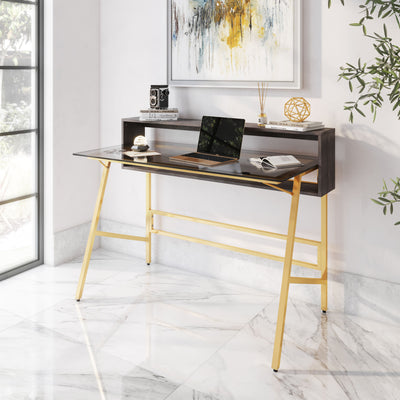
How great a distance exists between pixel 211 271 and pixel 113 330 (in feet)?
2.96

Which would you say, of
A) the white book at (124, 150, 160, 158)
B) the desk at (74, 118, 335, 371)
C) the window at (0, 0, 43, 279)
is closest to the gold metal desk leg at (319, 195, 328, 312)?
the desk at (74, 118, 335, 371)

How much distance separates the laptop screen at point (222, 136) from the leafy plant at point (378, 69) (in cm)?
57

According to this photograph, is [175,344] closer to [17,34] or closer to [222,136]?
[222,136]

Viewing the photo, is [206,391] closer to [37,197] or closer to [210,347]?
[210,347]

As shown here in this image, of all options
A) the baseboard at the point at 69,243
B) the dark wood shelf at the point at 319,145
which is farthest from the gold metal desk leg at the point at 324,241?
the baseboard at the point at 69,243

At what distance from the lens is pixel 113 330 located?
2.70 metres

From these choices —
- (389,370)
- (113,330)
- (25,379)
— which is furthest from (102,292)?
(389,370)

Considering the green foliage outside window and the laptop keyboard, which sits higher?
the green foliage outside window

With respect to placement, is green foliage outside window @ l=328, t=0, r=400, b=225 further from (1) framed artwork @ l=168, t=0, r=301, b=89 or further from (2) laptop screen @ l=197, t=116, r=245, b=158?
(2) laptop screen @ l=197, t=116, r=245, b=158

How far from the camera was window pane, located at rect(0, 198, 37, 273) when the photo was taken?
3324 mm

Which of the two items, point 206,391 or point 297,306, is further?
point 297,306

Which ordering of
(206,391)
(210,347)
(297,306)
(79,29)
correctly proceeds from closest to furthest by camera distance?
1. (206,391)
2. (210,347)
3. (297,306)
4. (79,29)

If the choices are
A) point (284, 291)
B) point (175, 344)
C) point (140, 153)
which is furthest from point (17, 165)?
point (284, 291)

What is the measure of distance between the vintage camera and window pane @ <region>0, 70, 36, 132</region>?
2.64ft
